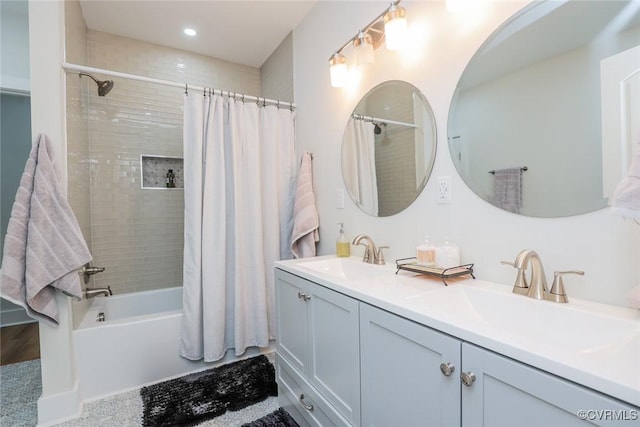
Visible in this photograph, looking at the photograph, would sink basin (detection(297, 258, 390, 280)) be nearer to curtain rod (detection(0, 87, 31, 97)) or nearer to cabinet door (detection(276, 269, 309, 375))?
cabinet door (detection(276, 269, 309, 375))

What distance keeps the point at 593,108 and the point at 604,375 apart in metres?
0.77

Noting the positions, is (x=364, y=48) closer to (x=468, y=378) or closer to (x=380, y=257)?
(x=380, y=257)

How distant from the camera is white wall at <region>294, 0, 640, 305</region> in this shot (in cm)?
86

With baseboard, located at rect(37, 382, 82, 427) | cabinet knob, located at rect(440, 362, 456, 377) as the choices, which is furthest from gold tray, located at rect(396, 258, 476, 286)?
baseboard, located at rect(37, 382, 82, 427)

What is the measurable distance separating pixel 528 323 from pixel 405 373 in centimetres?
40

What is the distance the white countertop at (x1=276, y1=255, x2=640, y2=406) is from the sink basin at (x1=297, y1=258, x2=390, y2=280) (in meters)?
0.24

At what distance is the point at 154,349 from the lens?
6.45ft

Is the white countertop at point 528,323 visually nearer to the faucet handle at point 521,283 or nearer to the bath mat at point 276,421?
the faucet handle at point 521,283

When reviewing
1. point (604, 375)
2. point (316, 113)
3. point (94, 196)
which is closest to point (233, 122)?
point (316, 113)

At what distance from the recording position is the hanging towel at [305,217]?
2.14m

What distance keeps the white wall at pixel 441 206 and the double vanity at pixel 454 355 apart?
0.11m

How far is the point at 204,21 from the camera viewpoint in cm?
238

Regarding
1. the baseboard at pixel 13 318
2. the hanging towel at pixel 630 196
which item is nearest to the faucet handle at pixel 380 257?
the hanging towel at pixel 630 196

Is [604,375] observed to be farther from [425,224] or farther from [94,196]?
[94,196]
